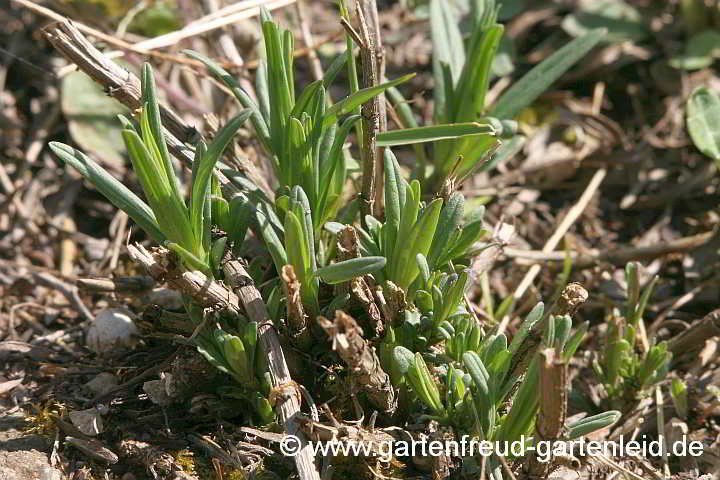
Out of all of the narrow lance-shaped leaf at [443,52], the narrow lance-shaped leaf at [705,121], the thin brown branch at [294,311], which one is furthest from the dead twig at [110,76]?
the narrow lance-shaped leaf at [705,121]

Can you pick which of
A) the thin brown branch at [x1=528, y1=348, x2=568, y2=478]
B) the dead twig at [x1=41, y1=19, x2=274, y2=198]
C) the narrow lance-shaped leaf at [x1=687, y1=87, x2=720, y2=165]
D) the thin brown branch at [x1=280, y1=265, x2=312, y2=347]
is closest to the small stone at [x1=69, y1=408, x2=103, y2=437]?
the thin brown branch at [x1=280, y1=265, x2=312, y2=347]

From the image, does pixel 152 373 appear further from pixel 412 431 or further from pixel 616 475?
pixel 616 475

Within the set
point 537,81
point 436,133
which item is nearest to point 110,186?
point 436,133

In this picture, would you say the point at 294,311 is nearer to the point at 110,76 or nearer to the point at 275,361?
the point at 275,361

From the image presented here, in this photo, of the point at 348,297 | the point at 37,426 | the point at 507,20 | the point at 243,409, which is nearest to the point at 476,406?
the point at 348,297

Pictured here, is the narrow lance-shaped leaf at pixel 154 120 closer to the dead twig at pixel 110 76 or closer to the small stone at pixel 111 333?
the dead twig at pixel 110 76
